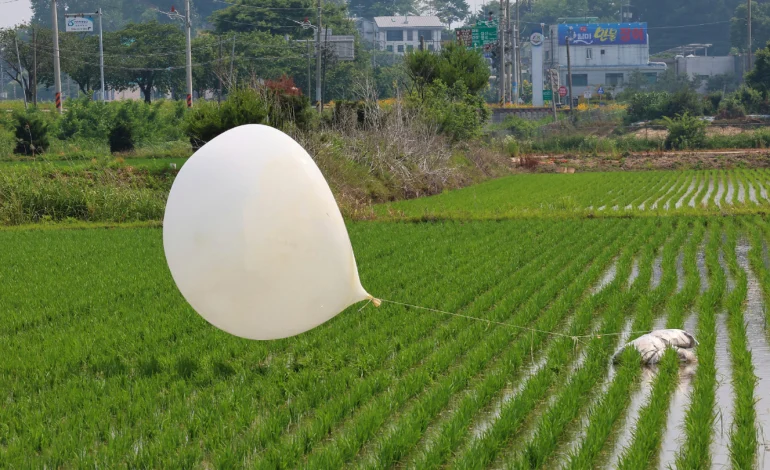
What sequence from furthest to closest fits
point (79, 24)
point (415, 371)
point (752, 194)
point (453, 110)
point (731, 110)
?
1. point (731, 110)
2. point (79, 24)
3. point (453, 110)
4. point (752, 194)
5. point (415, 371)

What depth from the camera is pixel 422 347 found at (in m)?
8.20

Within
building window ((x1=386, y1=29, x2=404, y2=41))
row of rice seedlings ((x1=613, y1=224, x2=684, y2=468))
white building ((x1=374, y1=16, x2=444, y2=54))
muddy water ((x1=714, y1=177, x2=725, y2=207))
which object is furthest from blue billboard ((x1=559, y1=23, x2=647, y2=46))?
row of rice seedlings ((x1=613, y1=224, x2=684, y2=468))

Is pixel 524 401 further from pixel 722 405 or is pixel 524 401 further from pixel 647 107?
pixel 647 107

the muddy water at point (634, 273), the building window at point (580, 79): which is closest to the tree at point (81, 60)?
the building window at point (580, 79)

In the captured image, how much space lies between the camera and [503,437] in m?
5.83

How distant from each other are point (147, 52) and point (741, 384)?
65571 millimetres

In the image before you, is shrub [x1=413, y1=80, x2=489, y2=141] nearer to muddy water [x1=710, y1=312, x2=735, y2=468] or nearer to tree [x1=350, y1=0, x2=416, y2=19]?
muddy water [x1=710, y1=312, x2=735, y2=468]

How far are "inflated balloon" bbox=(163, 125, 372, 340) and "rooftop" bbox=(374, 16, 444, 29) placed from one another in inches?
4677

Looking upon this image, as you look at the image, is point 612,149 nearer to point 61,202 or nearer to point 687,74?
point 61,202

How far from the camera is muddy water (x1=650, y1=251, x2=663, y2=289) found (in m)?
11.9

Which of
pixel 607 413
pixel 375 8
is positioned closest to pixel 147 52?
pixel 607 413

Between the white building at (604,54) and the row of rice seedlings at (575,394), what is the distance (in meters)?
90.6

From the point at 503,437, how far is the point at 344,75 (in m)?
66.8

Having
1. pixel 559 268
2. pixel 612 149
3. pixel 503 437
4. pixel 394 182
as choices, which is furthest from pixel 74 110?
pixel 503 437
